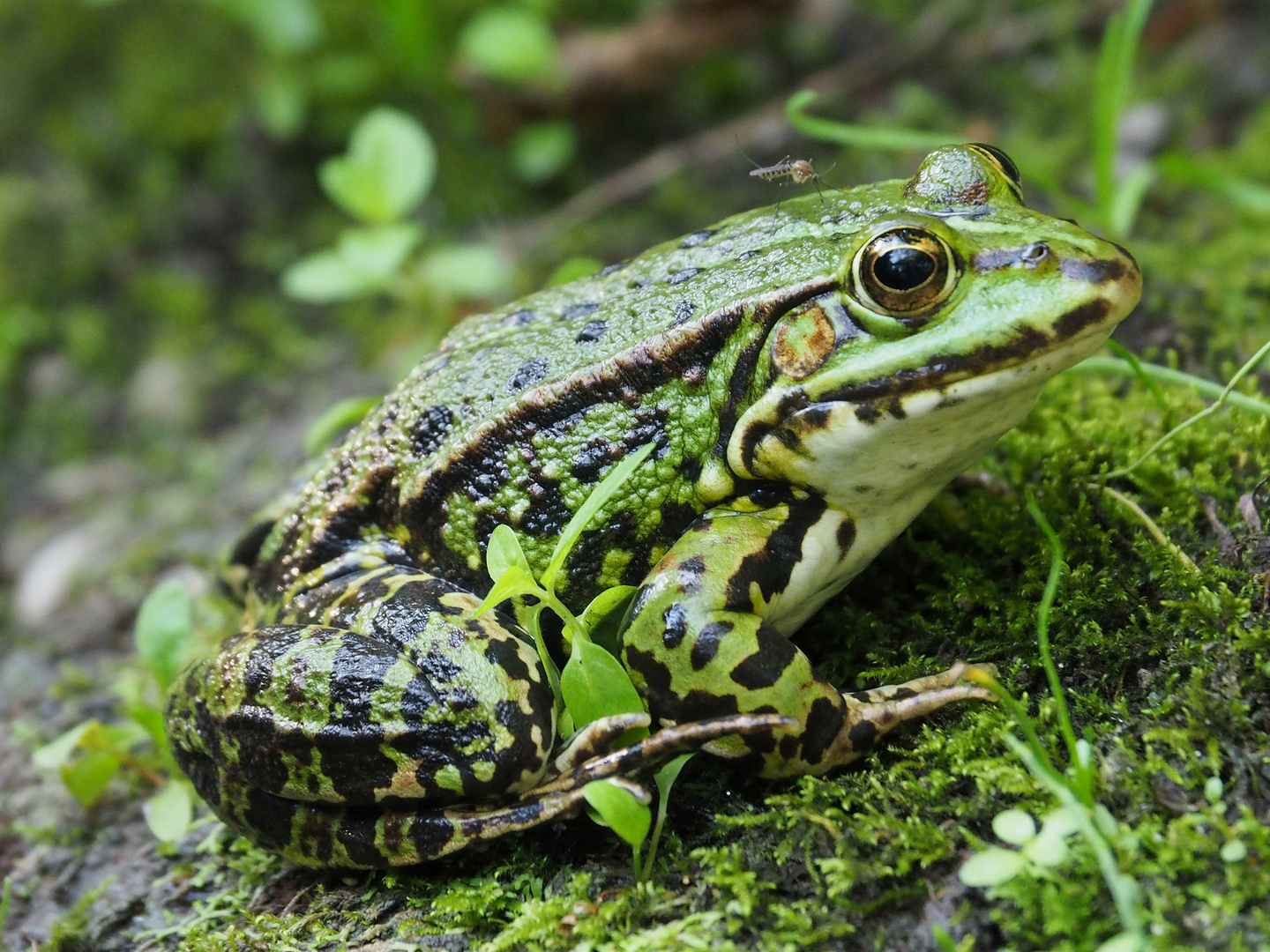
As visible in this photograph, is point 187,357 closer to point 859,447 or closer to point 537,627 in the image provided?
point 537,627

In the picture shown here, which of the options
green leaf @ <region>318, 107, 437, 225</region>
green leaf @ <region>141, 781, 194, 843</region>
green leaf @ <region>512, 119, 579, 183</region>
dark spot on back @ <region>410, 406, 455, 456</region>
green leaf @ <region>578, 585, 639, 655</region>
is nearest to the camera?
green leaf @ <region>578, 585, 639, 655</region>

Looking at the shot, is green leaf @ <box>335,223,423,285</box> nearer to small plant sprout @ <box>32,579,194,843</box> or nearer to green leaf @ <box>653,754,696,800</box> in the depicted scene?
small plant sprout @ <box>32,579,194,843</box>

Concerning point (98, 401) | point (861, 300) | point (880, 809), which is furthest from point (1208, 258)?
point (98, 401)

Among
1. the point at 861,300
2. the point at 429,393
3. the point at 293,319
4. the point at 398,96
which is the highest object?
the point at 398,96

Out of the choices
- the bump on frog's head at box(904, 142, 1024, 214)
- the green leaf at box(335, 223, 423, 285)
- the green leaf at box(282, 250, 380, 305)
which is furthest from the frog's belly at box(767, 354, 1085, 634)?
the green leaf at box(282, 250, 380, 305)

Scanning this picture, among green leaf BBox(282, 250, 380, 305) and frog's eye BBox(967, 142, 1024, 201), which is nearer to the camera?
frog's eye BBox(967, 142, 1024, 201)

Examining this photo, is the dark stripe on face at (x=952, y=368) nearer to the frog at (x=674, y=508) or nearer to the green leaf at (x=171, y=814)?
the frog at (x=674, y=508)

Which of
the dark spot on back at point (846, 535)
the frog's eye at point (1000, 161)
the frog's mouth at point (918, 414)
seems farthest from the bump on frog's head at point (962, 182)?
the dark spot on back at point (846, 535)
